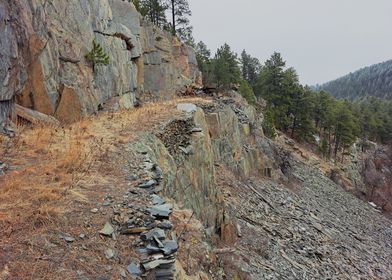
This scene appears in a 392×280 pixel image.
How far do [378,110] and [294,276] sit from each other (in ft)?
227

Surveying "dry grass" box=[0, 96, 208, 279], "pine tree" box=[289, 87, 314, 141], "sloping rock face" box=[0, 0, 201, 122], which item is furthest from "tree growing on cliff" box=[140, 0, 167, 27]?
"dry grass" box=[0, 96, 208, 279]

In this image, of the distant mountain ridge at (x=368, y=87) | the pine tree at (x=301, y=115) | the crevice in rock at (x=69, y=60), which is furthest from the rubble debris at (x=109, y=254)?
the distant mountain ridge at (x=368, y=87)

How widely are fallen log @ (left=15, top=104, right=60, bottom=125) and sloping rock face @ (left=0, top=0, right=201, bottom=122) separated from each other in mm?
446

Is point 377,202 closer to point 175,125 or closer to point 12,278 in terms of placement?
point 175,125

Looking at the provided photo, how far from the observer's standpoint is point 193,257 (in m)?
6.37

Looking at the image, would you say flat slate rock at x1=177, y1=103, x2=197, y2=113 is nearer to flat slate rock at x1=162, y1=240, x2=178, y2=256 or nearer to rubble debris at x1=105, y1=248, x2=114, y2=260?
flat slate rock at x1=162, y1=240, x2=178, y2=256

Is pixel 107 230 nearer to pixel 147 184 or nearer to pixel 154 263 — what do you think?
pixel 154 263

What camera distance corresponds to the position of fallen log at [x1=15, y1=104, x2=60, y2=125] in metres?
11.0

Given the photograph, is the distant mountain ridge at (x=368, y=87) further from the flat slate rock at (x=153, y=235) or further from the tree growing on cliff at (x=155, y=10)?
the flat slate rock at (x=153, y=235)

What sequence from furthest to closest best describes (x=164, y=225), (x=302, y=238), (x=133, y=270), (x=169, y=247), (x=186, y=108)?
(x=302, y=238), (x=186, y=108), (x=164, y=225), (x=169, y=247), (x=133, y=270)

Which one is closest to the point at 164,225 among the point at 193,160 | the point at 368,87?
the point at 193,160

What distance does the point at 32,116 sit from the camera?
11.3 m

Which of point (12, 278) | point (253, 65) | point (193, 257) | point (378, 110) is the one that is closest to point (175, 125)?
point (193, 257)

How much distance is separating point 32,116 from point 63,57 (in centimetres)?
351
